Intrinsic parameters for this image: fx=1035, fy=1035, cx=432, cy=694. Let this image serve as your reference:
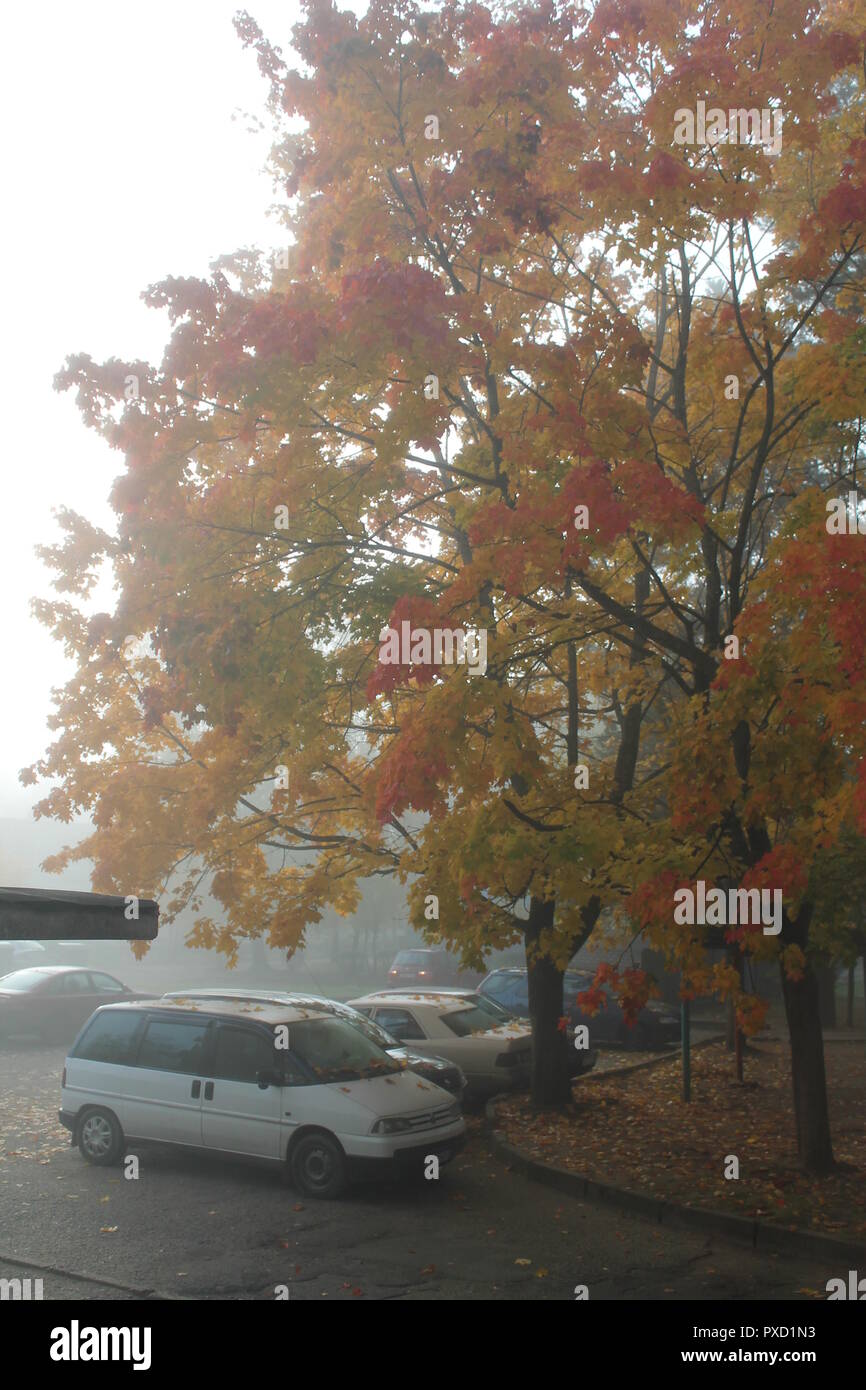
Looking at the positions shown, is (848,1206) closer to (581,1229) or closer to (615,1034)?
(581,1229)

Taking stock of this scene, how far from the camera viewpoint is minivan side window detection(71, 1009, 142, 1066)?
10.5m

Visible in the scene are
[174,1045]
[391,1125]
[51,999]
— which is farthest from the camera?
[51,999]

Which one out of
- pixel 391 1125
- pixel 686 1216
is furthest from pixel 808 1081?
pixel 391 1125

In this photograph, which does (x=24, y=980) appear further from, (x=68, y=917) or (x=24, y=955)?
(x=24, y=955)

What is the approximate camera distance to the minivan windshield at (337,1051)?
30.9 feet

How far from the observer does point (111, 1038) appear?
10.6 meters

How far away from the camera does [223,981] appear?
1651 inches

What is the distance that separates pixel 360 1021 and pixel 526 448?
6.06 metres

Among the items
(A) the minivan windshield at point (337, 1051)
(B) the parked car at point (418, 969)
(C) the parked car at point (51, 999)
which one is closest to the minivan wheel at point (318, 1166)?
(A) the minivan windshield at point (337, 1051)

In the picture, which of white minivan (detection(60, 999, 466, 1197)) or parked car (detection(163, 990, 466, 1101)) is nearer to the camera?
white minivan (detection(60, 999, 466, 1197))

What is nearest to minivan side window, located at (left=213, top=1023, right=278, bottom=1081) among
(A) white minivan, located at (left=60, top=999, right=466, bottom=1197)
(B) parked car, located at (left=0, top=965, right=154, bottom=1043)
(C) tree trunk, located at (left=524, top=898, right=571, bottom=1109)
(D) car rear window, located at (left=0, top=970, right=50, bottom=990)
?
(A) white minivan, located at (left=60, top=999, right=466, bottom=1197)

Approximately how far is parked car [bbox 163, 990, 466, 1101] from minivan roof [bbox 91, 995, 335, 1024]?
0.12 meters

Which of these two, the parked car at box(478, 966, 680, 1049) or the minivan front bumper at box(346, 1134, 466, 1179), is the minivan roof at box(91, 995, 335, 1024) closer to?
the minivan front bumper at box(346, 1134, 466, 1179)
